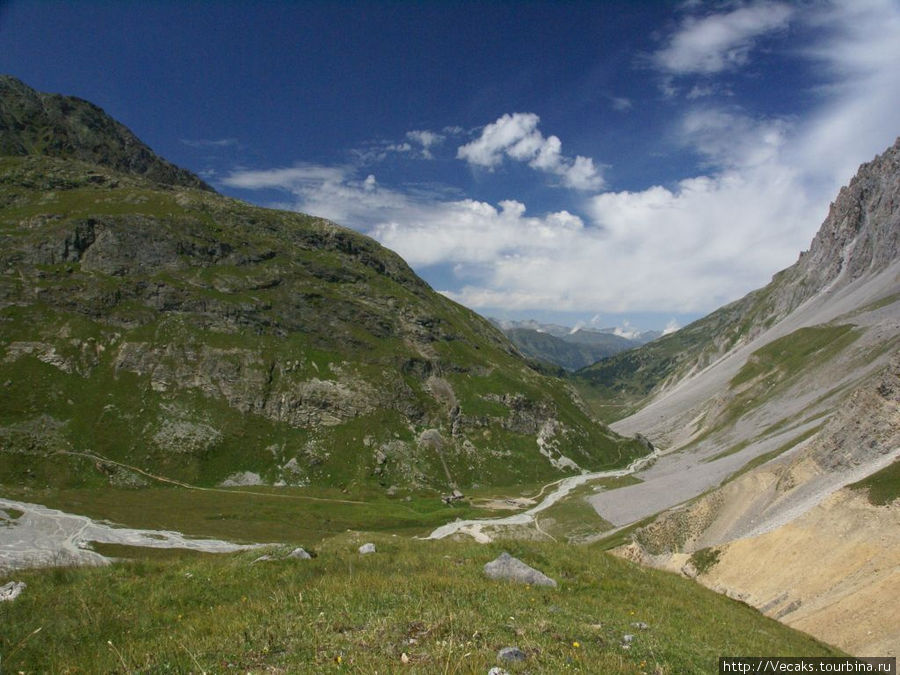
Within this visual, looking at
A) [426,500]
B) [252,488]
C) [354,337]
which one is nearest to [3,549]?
[252,488]

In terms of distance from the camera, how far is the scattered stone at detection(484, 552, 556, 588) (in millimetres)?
18922

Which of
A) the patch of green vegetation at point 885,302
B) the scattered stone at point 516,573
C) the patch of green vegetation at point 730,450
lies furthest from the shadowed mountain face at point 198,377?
the scattered stone at point 516,573

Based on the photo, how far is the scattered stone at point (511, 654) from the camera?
979cm

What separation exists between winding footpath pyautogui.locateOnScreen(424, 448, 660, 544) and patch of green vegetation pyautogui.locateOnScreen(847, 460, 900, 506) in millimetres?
46790

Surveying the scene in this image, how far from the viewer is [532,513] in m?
129

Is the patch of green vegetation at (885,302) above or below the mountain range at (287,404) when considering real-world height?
above

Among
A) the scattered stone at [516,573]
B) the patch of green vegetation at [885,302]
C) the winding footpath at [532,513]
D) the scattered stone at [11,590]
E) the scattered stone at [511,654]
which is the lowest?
the winding footpath at [532,513]

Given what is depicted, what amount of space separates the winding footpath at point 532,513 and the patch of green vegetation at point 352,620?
57.3m

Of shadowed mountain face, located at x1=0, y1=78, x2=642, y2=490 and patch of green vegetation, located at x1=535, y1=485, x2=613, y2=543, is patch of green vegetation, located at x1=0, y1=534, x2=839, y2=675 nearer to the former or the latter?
patch of green vegetation, located at x1=535, y1=485, x2=613, y2=543

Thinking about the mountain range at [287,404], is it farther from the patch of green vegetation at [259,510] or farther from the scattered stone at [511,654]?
the scattered stone at [511,654]

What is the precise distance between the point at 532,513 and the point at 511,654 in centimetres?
12799

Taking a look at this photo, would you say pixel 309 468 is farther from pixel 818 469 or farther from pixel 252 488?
pixel 818 469

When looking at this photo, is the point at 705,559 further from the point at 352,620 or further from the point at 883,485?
the point at 352,620

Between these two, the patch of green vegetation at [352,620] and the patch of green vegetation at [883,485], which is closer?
the patch of green vegetation at [352,620]
